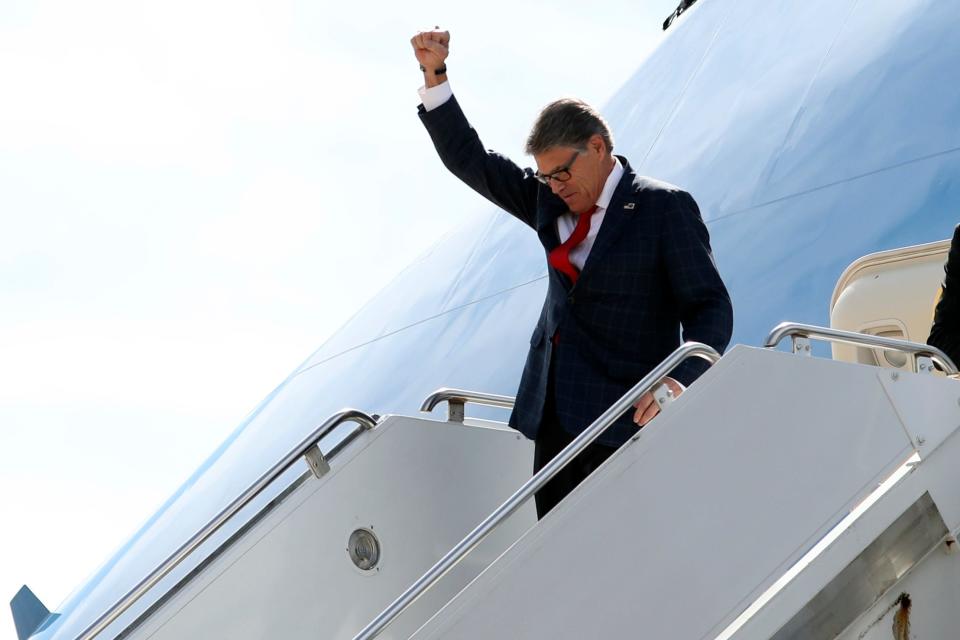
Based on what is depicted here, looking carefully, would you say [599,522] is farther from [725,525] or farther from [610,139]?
[610,139]

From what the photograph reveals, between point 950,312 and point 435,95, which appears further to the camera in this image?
point 435,95

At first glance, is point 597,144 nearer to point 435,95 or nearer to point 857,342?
point 435,95

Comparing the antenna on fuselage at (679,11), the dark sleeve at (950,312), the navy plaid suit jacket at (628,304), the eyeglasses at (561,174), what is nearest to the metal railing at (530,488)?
the navy plaid suit jacket at (628,304)

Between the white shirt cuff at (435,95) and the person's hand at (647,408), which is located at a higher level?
the white shirt cuff at (435,95)

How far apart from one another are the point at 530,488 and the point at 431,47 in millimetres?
1482

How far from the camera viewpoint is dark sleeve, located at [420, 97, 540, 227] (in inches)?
152

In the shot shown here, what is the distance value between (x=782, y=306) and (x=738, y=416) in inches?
76.0

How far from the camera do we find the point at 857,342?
3.25 m

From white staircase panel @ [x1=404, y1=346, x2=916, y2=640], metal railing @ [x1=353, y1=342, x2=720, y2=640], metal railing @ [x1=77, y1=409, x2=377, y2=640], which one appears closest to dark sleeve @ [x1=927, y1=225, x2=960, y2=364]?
white staircase panel @ [x1=404, y1=346, x2=916, y2=640]

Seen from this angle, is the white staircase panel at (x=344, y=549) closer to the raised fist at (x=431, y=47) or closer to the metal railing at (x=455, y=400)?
the metal railing at (x=455, y=400)

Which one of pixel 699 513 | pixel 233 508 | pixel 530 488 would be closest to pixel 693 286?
pixel 699 513

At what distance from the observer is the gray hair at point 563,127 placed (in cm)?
344

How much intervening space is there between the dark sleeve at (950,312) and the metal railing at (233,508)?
1703 millimetres

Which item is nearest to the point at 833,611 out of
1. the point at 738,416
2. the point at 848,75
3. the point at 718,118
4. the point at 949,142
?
the point at 738,416
